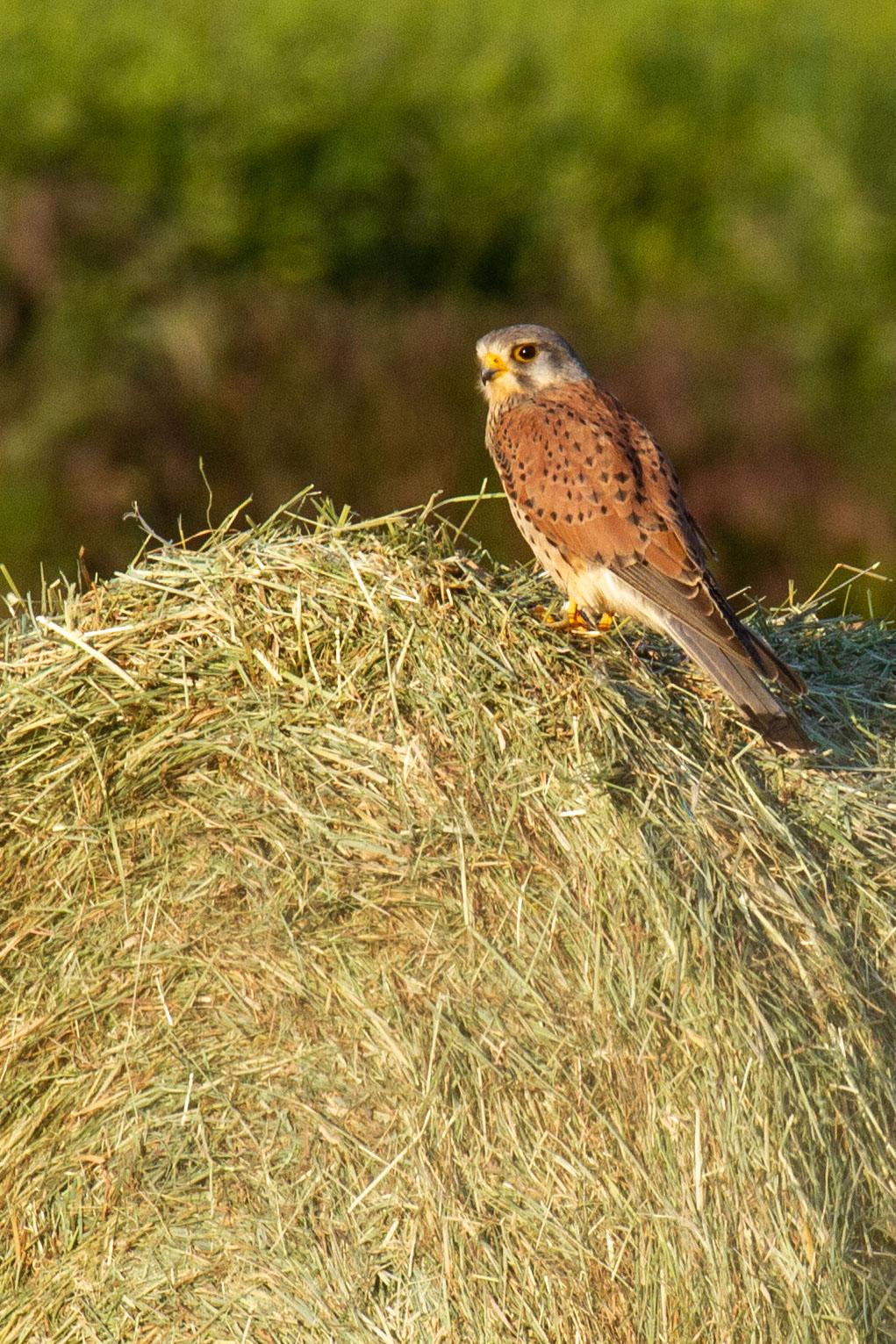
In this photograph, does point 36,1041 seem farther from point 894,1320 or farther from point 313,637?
point 894,1320

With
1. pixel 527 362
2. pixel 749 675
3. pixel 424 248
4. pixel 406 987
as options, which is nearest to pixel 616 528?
pixel 749 675

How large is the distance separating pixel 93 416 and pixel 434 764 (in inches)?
260

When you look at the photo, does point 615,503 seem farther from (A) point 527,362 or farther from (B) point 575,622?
(A) point 527,362

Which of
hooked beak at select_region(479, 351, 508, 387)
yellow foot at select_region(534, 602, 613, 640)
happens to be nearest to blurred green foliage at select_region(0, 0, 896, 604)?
hooked beak at select_region(479, 351, 508, 387)

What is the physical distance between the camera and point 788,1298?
3367mm

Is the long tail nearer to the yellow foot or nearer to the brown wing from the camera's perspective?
the brown wing

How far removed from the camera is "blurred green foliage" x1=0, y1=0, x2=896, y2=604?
31.3ft

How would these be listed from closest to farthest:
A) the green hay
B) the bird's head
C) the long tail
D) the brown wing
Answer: the green hay, the long tail, the brown wing, the bird's head

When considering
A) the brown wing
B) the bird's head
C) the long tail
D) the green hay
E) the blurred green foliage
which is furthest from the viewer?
the blurred green foliage

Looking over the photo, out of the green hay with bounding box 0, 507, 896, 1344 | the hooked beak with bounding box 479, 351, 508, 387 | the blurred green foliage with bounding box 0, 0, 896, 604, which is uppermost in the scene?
the hooked beak with bounding box 479, 351, 508, 387

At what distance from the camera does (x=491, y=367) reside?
194 inches

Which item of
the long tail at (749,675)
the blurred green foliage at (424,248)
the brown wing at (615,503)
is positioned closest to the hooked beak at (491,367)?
the brown wing at (615,503)

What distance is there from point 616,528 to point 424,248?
8757 millimetres

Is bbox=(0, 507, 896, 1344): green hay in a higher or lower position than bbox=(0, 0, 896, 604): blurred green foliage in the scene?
higher
